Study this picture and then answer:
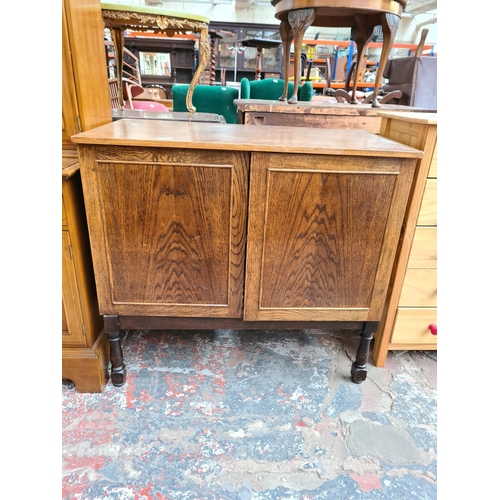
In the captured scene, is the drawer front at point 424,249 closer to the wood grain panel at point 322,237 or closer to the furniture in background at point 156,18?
the wood grain panel at point 322,237

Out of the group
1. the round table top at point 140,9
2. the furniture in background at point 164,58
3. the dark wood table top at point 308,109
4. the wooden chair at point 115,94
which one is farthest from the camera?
the furniture in background at point 164,58

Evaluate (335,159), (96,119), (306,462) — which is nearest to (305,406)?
(306,462)

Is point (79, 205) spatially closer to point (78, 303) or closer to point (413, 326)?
point (78, 303)

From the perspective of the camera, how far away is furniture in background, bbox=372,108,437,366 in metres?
1.17

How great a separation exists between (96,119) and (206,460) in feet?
3.84

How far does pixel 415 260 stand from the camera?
128 centimetres

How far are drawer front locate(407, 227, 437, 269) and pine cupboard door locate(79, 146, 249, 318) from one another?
24.2 inches

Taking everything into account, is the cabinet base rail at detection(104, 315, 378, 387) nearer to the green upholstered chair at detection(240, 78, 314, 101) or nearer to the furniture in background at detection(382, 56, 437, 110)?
the green upholstered chair at detection(240, 78, 314, 101)

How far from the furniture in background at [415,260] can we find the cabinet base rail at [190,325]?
6.4 inches

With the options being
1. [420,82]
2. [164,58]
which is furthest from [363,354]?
[164,58]

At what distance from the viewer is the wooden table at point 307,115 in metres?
2.15

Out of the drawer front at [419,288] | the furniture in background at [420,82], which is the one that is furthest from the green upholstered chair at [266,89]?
the drawer front at [419,288]

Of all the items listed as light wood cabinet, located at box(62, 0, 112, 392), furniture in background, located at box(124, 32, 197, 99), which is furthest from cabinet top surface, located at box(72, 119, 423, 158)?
furniture in background, located at box(124, 32, 197, 99)

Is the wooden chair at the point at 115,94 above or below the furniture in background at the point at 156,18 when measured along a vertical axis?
below
